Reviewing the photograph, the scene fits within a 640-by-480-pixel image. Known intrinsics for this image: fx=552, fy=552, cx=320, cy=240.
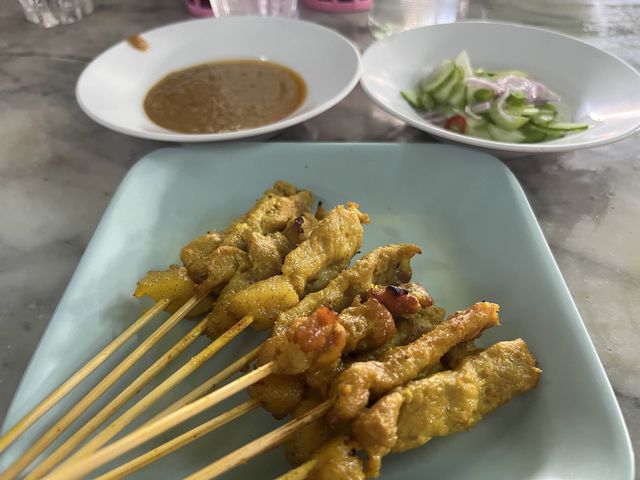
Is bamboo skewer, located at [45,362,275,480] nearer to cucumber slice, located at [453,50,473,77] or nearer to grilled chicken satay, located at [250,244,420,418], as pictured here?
grilled chicken satay, located at [250,244,420,418]

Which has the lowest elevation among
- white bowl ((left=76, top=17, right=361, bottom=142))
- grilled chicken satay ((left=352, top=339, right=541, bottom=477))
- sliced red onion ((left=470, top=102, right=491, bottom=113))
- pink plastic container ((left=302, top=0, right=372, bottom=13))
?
grilled chicken satay ((left=352, top=339, right=541, bottom=477))

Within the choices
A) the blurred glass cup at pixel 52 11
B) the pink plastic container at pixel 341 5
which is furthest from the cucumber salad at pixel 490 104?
the blurred glass cup at pixel 52 11

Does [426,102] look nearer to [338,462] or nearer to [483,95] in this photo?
[483,95]

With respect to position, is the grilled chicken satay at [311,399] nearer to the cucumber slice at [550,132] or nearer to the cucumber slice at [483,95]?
the cucumber slice at [550,132]

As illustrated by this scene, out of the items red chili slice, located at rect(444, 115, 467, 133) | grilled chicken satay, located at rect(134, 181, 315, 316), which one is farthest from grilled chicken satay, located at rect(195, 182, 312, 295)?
red chili slice, located at rect(444, 115, 467, 133)

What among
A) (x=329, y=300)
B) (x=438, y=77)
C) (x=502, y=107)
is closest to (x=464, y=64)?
(x=438, y=77)

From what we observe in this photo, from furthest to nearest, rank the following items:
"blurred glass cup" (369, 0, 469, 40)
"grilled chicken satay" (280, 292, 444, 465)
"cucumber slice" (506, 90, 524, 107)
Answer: "blurred glass cup" (369, 0, 469, 40)
"cucumber slice" (506, 90, 524, 107)
"grilled chicken satay" (280, 292, 444, 465)

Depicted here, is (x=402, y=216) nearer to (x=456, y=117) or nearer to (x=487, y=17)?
(x=456, y=117)
